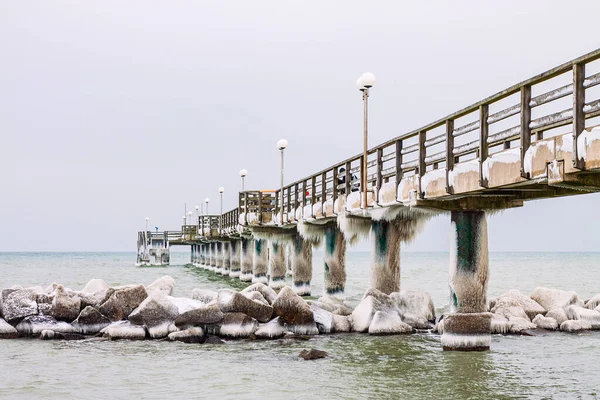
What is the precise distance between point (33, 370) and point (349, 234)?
37.6 ft

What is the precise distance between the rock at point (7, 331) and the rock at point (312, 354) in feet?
24.2

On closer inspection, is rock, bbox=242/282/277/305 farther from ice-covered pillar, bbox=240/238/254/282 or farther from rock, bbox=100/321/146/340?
ice-covered pillar, bbox=240/238/254/282

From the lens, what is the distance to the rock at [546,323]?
20734 millimetres

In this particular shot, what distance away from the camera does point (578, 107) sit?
11.5 m

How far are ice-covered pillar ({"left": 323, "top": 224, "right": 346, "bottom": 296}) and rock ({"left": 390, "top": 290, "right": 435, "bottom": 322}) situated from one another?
8387 mm

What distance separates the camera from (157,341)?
720 inches

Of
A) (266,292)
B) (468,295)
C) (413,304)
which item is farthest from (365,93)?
(468,295)

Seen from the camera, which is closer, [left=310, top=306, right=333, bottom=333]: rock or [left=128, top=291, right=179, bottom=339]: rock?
[left=128, top=291, right=179, bottom=339]: rock

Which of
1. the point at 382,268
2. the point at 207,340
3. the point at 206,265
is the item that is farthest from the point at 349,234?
the point at 206,265

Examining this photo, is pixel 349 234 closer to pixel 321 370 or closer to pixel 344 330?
pixel 344 330

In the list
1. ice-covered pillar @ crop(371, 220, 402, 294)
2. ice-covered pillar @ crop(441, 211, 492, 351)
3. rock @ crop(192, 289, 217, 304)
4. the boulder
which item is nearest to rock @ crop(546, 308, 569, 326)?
ice-covered pillar @ crop(371, 220, 402, 294)

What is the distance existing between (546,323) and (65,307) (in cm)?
1171

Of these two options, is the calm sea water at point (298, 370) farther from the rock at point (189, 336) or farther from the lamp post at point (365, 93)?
the lamp post at point (365, 93)

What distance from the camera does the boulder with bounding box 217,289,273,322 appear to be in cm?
1875
